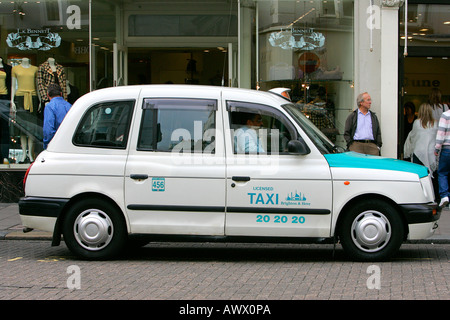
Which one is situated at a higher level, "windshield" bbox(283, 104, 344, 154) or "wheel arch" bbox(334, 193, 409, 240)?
"windshield" bbox(283, 104, 344, 154)

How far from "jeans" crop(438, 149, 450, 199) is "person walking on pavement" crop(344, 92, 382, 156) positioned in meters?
1.05

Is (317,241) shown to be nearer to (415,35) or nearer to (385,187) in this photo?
(385,187)

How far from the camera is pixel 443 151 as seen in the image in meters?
11.6

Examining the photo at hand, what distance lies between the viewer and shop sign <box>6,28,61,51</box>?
13.7 meters

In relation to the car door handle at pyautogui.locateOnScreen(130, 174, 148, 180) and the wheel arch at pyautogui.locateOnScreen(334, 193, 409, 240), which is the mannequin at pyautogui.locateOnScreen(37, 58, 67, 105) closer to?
the car door handle at pyautogui.locateOnScreen(130, 174, 148, 180)

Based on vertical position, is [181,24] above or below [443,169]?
above

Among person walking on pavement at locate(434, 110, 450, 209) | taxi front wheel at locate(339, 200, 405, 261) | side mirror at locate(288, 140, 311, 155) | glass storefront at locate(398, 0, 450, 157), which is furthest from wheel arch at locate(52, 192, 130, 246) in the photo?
glass storefront at locate(398, 0, 450, 157)

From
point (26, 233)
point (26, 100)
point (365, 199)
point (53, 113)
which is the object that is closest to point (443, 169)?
point (365, 199)

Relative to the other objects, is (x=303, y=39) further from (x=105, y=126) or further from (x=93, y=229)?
(x=93, y=229)

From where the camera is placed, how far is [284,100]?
8.21 metres

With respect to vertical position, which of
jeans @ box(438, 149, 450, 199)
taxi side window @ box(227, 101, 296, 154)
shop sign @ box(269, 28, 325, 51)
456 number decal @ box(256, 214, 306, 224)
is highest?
shop sign @ box(269, 28, 325, 51)

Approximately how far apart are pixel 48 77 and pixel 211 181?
7143 millimetres

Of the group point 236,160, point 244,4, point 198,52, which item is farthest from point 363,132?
point 198,52

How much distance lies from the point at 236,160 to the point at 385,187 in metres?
1.64
